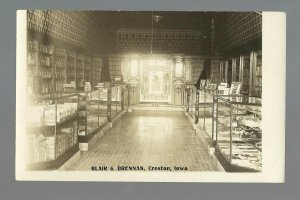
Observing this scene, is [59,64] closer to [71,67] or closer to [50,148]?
[71,67]

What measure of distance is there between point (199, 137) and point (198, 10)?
7.13 ft

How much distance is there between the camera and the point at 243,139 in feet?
14.6

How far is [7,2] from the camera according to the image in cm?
393

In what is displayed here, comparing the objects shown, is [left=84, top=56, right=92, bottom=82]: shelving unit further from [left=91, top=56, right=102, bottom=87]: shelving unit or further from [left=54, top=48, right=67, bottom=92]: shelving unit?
[left=54, top=48, right=67, bottom=92]: shelving unit

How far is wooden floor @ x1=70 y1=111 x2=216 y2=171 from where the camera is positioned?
421 cm

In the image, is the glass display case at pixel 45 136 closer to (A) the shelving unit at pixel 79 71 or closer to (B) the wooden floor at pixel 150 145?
(B) the wooden floor at pixel 150 145

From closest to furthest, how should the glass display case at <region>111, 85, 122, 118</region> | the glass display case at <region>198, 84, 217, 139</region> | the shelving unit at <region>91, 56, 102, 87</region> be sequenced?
the glass display case at <region>198, 84, 217, 139</region>
the shelving unit at <region>91, 56, 102, 87</region>
the glass display case at <region>111, 85, 122, 118</region>

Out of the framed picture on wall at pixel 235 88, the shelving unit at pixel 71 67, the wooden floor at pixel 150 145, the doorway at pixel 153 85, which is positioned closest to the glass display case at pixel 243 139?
the wooden floor at pixel 150 145

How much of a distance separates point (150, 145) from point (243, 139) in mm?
1004

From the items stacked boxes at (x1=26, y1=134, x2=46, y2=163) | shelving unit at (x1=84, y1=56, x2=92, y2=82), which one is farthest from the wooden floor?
shelving unit at (x1=84, y1=56, x2=92, y2=82)

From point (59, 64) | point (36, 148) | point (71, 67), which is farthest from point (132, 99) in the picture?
point (36, 148)

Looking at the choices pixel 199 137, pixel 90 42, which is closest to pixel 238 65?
pixel 199 137

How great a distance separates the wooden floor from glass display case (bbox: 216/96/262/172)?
22 cm

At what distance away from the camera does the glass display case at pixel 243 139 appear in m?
4.08
